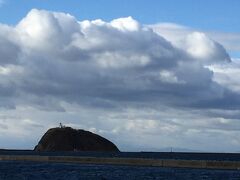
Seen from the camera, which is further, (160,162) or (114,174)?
(160,162)

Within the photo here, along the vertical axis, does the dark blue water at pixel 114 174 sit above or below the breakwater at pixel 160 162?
below

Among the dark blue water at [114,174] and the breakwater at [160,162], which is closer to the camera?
the dark blue water at [114,174]

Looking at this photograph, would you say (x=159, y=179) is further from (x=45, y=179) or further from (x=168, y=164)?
(x=168, y=164)

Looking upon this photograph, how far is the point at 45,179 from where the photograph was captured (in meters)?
98.4

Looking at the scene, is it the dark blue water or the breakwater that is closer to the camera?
the dark blue water

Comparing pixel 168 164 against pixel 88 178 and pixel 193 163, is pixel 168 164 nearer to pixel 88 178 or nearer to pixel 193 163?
pixel 193 163

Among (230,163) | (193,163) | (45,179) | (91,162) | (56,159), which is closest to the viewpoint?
(45,179)

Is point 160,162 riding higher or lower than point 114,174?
higher

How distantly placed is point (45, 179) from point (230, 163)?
55448mm

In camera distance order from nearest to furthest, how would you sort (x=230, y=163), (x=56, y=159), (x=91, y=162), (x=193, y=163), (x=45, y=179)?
(x=45, y=179)
(x=230, y=163)
(x=193, y=163)
(x=91, y=162)
(x=56, y=159)

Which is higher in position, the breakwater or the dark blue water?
the breakwater

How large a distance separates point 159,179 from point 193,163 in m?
49.4

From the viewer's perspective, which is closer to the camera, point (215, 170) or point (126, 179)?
point (126, 179)

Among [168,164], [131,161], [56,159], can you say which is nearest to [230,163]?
[168,164]
